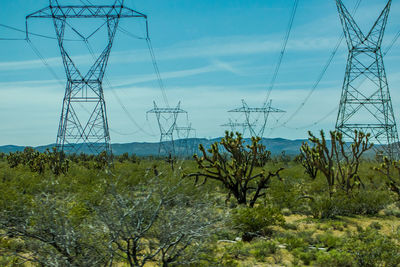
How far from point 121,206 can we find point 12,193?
29.2 ft

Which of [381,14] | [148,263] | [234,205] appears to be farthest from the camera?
[381,14]

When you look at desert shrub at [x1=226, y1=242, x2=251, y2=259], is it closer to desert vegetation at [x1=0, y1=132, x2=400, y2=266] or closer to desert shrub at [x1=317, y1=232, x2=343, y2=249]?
desert vegetation at [x1=0, y1=132, x2=400, y2=266]

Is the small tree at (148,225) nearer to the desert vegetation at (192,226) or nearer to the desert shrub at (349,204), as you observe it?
the desert vegetation at (192,226)

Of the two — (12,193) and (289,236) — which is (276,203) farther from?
(12,193)

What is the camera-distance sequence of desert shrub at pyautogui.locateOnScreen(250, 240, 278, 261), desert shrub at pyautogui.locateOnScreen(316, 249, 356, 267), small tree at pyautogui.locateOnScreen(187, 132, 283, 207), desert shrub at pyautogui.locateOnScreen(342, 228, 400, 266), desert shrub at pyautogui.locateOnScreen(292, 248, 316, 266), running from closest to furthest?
desert shrub at pyautogui.locateOnScreen(342, 228, 400, 266), desert shrub at pyautogui.locateOnScreen(316, 249, 356, 267), desert shrub at pyautogui.locateOnScreen(292, 248, 316, 266), desert shrub at pyautogui.locateOnScreen(250, 240, 278, 261), small tree at pyautogui.locateOnScreen(187, 132, 283, 207)

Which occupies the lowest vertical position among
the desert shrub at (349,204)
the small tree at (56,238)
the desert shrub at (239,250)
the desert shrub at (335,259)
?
the desert shrub at (239,250)

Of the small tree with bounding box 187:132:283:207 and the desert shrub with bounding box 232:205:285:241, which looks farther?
the small tree with bounding box 187:132:283:207

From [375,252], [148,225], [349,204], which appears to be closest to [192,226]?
[148,225]

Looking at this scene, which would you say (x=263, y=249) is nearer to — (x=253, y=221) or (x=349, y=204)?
(x=253, y=221)

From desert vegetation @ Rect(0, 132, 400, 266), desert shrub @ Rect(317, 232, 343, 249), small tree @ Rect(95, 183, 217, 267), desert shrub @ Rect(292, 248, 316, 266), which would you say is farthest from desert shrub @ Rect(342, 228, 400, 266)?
small tree @ Rect(95, 183, 217, 267)

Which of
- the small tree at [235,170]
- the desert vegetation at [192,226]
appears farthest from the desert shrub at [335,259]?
the small tree at [235,170]

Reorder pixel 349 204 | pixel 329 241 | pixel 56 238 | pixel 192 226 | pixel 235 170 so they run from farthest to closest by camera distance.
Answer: pixel 235 170 < pixel 349 204 < pixel 329 241 < pixel 192 226 < pixel 56 238

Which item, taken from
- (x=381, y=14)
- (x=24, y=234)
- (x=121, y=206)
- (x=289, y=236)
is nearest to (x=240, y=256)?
(x=289, y=236)

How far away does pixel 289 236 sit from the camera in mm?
9312
